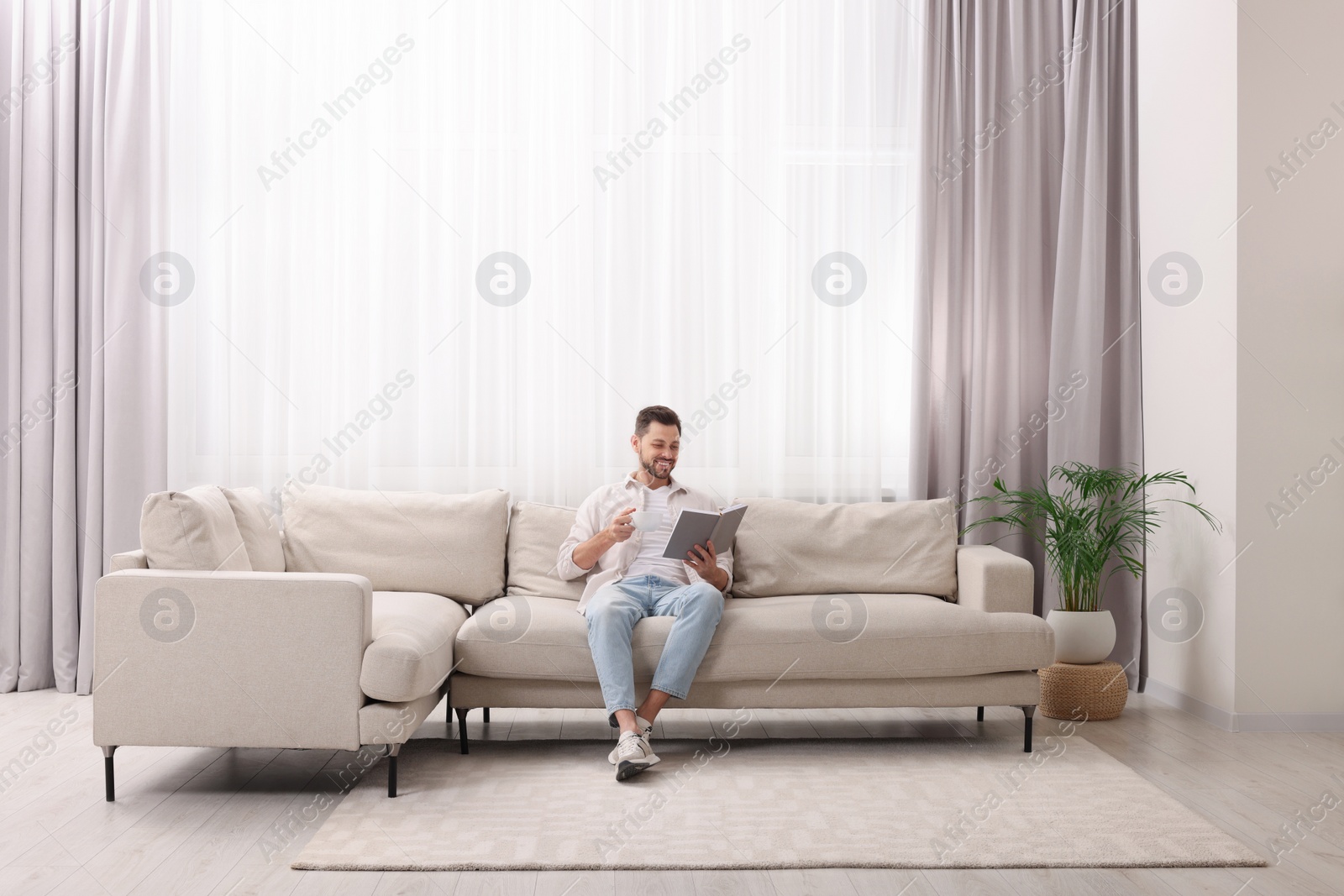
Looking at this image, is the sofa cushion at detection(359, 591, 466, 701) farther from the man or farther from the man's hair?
the man's hair

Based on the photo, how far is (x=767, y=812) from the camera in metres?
2.52

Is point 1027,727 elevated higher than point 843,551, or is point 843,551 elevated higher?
point 843,551

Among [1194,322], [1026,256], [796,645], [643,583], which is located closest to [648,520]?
[643,583]

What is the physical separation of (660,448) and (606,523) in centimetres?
31

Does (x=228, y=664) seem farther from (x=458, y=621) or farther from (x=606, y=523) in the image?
(x=606, y=523)

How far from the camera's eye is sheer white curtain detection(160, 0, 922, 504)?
396 centimetres

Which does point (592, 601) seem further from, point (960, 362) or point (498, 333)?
point (960, 362)

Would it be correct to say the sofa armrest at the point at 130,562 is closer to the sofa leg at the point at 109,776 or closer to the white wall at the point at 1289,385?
the sofa leg at the point at 109,776

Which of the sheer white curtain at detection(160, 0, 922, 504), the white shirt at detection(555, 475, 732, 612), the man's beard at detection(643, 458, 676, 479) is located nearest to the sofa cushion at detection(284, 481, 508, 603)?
the white shirt at detection(555, 475, 732, 612)

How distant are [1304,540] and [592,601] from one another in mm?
2419

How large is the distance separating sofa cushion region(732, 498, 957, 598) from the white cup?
0.38m

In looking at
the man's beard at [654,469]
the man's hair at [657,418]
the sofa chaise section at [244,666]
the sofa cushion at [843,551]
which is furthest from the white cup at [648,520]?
the sofa chaise section at [244,666]

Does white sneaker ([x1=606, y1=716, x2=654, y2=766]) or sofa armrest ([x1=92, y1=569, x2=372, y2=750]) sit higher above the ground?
sofa armrest ([x1=92, y1=569, x2=372, y2=750])

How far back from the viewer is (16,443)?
152 inches
